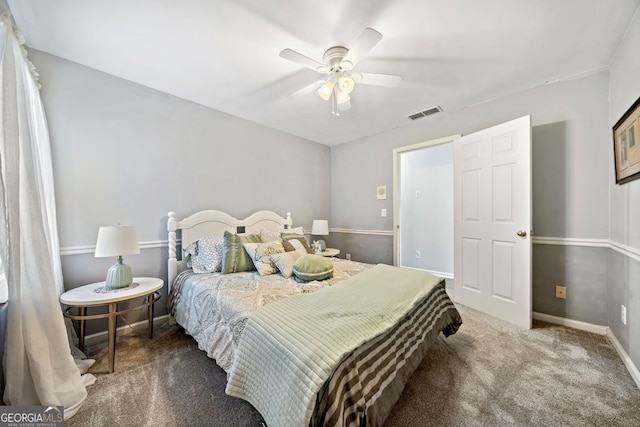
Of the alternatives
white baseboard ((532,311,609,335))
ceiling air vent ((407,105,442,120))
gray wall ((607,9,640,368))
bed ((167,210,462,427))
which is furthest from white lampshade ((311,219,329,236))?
gray wall ((607,9,640,368))

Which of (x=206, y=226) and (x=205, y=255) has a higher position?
(x=206, y=226)

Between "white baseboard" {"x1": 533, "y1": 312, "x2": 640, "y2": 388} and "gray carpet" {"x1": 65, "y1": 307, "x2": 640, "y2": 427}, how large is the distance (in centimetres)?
5

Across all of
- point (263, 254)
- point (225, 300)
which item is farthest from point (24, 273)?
point (263, 254)

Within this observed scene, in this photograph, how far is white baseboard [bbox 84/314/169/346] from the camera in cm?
212

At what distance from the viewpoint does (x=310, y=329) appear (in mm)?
1146

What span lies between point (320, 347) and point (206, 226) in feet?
7.28

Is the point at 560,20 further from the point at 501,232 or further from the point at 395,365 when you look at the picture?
the point at 395,365

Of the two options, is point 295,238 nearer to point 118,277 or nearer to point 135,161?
point 118,277

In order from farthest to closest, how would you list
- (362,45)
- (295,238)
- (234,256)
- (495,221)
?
(295,238)
(495,221)
(234,256)
(362,45)

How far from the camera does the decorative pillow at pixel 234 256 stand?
2.28 metres

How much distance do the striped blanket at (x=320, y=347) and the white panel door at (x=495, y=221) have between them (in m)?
1.39

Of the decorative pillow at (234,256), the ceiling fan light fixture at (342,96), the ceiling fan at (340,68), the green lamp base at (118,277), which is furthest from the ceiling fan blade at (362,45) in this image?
the green lamp base at (118,277)

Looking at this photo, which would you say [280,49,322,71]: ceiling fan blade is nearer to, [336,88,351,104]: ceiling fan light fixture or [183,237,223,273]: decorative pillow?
[336,88,351,104]: ceiling fan light fixture

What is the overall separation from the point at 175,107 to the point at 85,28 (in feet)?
3.09
